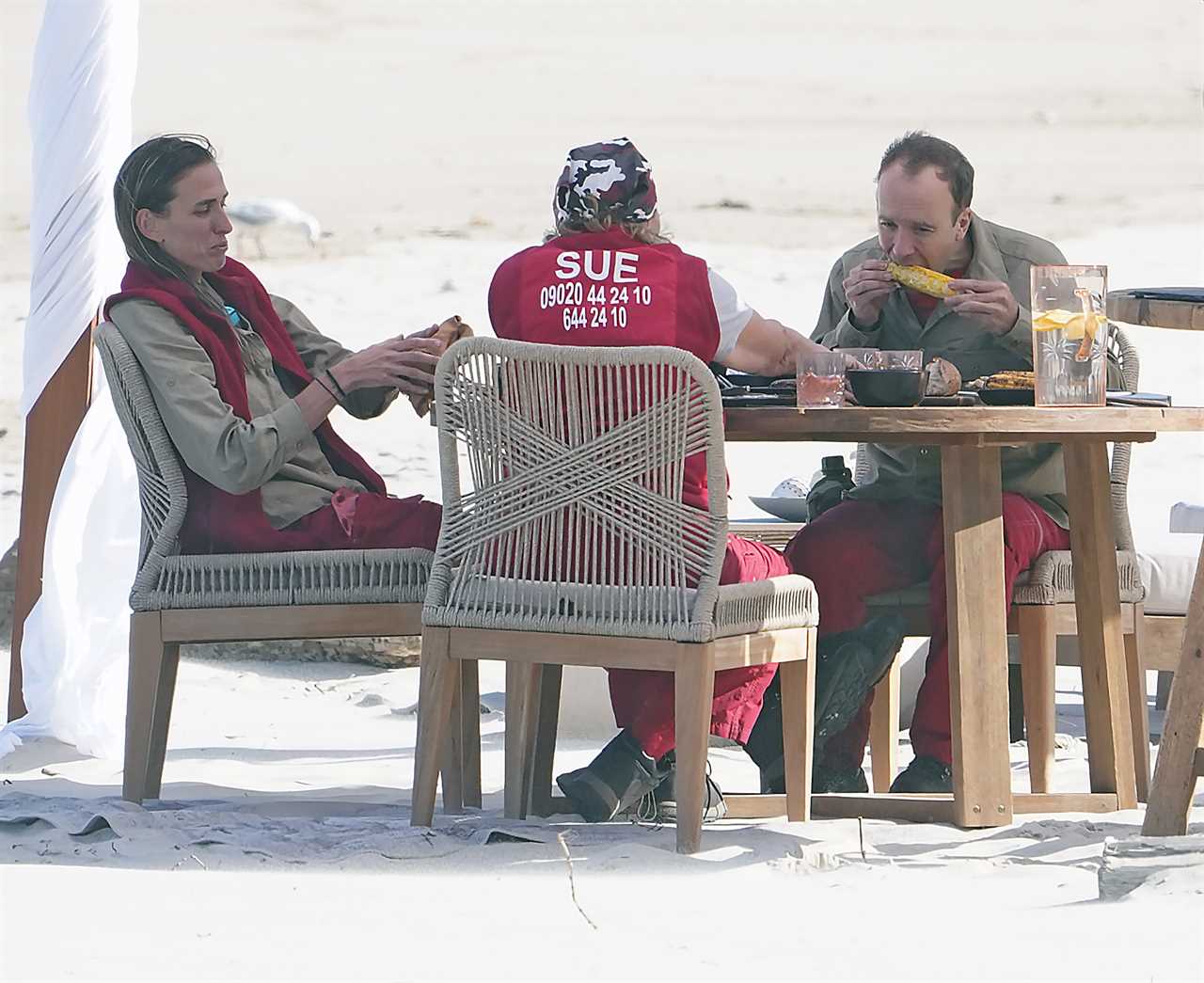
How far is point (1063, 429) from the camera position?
3.57 meters

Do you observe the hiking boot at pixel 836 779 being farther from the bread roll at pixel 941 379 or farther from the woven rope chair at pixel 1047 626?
A: the bread roll at pixel 941 379

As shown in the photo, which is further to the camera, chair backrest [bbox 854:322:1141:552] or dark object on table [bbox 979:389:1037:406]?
chair backrest [bbox 854:322:1141:552]

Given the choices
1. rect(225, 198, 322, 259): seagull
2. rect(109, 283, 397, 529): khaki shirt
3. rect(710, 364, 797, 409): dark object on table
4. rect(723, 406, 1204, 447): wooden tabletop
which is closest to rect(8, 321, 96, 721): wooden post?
rect(109, 283, 397, 529): khaki shirt

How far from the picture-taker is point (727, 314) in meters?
3.69

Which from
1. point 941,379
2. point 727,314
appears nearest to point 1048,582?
point 941,379

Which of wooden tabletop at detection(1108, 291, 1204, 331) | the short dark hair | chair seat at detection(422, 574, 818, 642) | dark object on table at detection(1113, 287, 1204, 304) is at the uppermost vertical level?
the short dark hair

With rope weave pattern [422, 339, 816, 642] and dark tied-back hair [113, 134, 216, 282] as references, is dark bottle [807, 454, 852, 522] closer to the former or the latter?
rope weave pattern [422, 339, 816, 642]

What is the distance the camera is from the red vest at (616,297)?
3.55 meters

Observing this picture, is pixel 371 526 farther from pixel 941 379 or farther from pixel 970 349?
pixel 970 349

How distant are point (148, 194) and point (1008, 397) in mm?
1685

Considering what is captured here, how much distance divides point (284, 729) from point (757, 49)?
20.3m

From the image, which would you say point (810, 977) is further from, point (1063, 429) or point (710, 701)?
point (1063, 429)

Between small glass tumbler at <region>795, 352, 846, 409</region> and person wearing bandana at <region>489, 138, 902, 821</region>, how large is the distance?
0.12m

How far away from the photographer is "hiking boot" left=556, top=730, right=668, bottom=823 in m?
3.81
